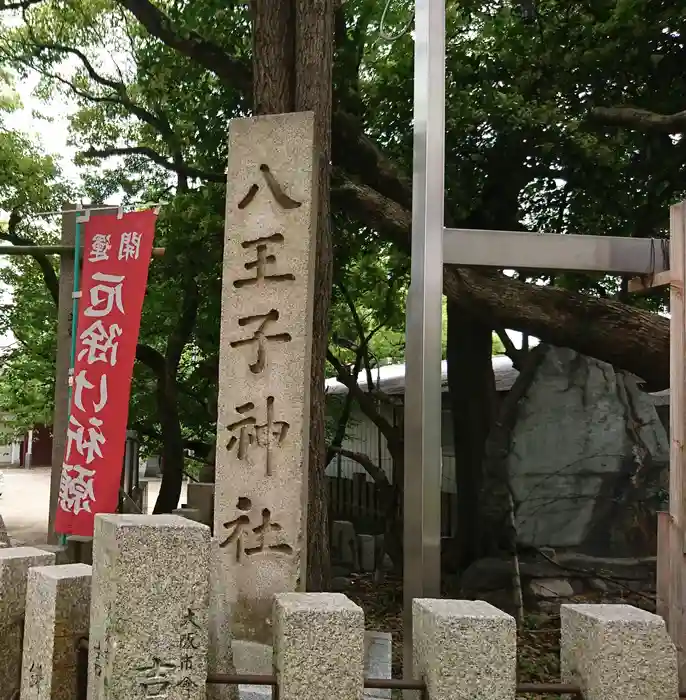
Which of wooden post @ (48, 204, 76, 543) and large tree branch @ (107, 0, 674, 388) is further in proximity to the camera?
large tree branch @ (107, 0, 674, 388)

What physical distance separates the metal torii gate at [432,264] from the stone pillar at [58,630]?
1434mm

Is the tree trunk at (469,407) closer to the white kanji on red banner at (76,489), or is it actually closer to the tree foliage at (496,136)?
the tree foliage at (496,136)

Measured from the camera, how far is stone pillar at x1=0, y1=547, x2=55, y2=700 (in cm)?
253

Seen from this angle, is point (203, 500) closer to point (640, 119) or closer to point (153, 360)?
point (153, 360)

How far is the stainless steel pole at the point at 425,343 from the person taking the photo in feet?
10.2

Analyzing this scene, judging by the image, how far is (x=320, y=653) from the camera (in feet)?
6.45

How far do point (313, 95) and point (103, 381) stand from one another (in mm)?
2567

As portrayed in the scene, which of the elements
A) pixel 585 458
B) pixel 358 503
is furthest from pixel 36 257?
pixel 585 458

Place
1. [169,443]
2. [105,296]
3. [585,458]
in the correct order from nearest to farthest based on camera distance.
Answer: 1. [105,296]
2. [585,458]
3. [169,443]

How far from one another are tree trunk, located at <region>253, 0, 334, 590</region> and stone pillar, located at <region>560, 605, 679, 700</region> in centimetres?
324

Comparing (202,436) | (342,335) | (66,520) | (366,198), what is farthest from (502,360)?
(66,520)

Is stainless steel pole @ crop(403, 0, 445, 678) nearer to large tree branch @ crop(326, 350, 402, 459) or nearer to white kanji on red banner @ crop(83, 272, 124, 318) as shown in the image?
white kanji on red banner @ crop(83, 272, 124, 318)

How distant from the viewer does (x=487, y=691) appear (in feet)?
6.37

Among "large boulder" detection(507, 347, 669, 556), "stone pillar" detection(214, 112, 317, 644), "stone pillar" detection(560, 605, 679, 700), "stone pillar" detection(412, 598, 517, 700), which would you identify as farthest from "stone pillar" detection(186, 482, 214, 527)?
"stone pillar" detection(560, 605, 679, 700)
